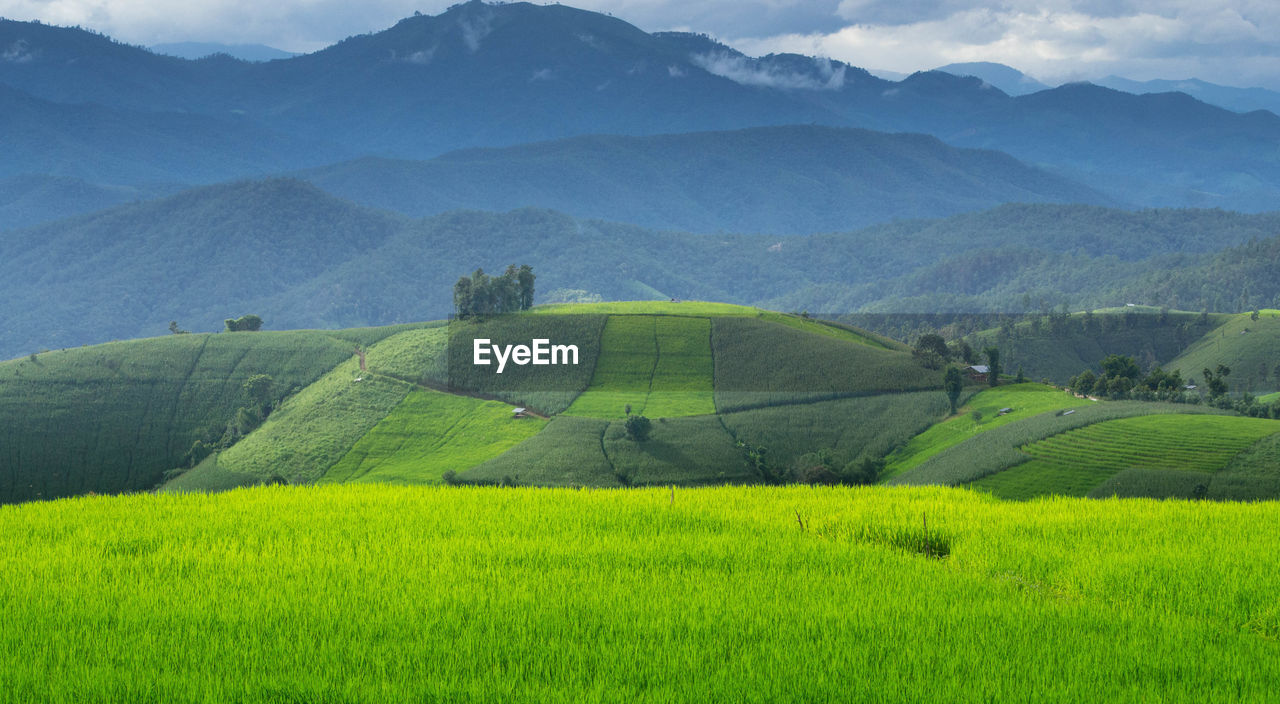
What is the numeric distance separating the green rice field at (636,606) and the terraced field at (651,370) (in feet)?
197

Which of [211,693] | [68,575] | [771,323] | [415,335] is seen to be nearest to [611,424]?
[771,323]

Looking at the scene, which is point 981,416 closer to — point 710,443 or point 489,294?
point 710,443

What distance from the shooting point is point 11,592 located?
14.4 meters

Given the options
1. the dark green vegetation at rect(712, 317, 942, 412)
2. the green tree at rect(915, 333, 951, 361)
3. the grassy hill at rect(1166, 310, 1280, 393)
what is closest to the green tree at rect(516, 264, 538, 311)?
the dark green vegetation at rect(712, 317, 942, 412)

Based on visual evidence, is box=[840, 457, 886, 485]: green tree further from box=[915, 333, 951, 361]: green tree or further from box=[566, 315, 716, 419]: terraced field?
box=[915, 333, 951, 361]: green tree

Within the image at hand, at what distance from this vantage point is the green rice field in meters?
10.6

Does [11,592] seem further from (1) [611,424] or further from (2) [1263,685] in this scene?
(1) [611,424]

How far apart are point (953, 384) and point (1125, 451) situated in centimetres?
2786

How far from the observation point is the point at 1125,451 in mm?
48062

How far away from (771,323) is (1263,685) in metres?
113

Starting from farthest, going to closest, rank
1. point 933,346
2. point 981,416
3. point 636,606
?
point 933,346
point 981,416
point 636,606

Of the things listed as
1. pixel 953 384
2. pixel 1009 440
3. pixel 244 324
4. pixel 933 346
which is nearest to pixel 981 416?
pixel 953 384

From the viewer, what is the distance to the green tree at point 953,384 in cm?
7450

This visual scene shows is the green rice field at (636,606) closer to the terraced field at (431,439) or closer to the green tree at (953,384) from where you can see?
the green tree at (953,384)
